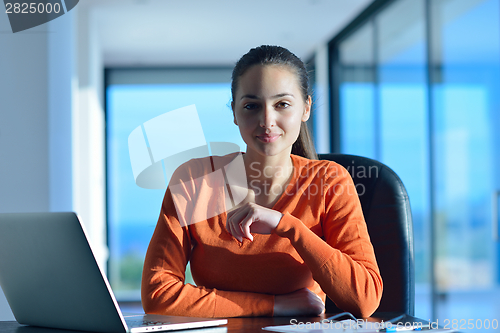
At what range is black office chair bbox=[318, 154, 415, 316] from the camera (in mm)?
1237

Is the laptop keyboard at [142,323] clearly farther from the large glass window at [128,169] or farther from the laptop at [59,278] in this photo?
the large glass window at [128,169]

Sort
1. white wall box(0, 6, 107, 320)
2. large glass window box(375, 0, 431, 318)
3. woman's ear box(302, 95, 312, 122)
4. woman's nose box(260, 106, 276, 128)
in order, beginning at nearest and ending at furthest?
woman's nose box(260, 106, 276, 128), woman's ear box(302, 95, 312, 122), white wall box(0, 6, 107, 320), large glass window box(375, 0, 431, 318)

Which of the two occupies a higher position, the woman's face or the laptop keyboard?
the woman's face

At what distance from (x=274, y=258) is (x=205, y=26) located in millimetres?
3421

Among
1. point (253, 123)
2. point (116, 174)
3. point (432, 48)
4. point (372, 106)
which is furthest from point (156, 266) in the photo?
point (116, 174)

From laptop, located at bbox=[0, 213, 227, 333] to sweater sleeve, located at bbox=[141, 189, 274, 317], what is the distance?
0.19 metres

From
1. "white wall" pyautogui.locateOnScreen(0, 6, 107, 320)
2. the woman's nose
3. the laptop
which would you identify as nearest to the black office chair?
the woman's nose

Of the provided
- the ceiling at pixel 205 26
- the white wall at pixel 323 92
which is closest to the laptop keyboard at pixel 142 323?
the ceiling at pixel 205 26

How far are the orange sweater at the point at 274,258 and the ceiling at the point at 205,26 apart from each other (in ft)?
9.28

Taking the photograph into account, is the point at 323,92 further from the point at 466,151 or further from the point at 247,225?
the point at 247,225

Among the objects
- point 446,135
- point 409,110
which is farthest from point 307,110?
point 409,110

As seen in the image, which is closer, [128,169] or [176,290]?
[176,290]

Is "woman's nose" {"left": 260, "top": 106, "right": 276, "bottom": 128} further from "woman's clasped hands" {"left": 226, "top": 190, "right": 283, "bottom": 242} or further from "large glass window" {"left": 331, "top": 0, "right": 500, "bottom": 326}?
"large glass window" {"left": 331, "top": 0, "right": 500, "bottom": 326}

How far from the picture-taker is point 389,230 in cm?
127
